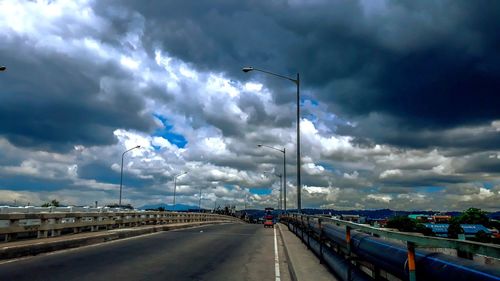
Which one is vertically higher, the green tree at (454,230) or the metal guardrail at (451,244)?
the metal guardrail at (451,244)

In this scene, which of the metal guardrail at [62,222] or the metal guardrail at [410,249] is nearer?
the metal guardrail at [410,249]

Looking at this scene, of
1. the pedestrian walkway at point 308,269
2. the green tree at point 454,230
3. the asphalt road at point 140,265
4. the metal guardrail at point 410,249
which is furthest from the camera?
the asphalt road at point 140,265

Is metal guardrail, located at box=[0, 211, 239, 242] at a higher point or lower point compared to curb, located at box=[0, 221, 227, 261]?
higher

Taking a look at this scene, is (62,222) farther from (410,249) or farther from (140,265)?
(410,249)

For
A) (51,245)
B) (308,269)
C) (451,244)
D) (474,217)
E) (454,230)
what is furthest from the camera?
(474,217)

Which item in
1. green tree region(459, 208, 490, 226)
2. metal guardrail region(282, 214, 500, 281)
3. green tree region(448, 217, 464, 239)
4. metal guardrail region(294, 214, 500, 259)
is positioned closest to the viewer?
metal guardrail region(294, 214, 500, 259)

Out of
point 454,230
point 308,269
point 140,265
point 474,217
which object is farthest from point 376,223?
point 474,217

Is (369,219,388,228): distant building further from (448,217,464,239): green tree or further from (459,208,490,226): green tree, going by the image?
Result: (459,208,490,226): green tree

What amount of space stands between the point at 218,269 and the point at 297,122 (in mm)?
15754

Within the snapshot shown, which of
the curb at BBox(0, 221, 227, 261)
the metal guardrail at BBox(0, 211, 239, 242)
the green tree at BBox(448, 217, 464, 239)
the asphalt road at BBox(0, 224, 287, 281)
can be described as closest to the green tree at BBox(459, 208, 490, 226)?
the green tree at BBox(448, 217, 464, 239)

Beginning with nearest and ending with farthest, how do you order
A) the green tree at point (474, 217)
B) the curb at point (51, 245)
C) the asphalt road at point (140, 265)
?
the asphalt road at point (140, 265) → the curb at point (51, 245) → the green tree at point (474, 217)

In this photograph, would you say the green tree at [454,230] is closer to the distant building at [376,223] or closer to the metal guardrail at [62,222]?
the distant building at [376,223]

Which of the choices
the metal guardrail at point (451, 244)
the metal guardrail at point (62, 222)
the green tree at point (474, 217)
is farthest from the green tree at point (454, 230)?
the green tree at point (474, 217)

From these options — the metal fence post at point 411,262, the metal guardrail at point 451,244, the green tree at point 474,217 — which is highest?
the metal guardrail at point 451,244
